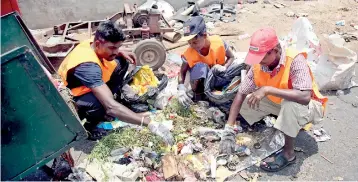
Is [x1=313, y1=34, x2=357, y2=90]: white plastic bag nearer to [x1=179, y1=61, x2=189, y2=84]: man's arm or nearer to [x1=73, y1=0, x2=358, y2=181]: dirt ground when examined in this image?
[x1=73, y1=0, x2=358, y2=181]: dirt ground

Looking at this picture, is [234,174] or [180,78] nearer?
[234,174]

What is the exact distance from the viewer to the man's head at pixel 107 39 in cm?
360

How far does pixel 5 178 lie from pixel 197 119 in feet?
7.61

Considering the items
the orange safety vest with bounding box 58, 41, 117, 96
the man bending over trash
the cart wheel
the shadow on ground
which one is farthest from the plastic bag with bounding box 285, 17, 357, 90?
the orange safety vest with bounding box 58, 41, 117, 96

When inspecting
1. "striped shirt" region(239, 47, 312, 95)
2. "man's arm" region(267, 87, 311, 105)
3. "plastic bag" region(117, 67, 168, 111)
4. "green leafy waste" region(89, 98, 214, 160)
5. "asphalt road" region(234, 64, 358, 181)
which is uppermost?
"striped shirt" region(239, 47, 312, 95)

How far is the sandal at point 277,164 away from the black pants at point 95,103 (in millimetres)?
1886

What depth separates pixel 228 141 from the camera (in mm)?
3600

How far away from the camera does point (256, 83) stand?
3.60 metres

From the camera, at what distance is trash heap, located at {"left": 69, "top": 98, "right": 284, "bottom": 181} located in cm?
341

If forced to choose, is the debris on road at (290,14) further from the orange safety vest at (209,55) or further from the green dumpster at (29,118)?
the green dumpster at (29,118)

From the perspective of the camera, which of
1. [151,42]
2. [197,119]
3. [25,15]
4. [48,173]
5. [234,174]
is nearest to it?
[48,173]

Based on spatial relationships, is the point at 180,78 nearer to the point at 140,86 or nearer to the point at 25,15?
the point at 140,86

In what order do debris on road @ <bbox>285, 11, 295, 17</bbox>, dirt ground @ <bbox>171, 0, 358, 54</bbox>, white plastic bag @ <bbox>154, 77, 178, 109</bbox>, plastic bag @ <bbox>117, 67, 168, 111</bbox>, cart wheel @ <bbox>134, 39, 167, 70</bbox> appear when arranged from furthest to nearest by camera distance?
1. debris on road @ <bbox>285, 11, 295, 17</bbox>
2. dirt ground @ <bbox>171, 0, 358, 54</bbox>
3. cart wheel @ <bbox>134, 39, 167, 70</bbox>
4. white plastic bag @ <bbox>154, 77, 178, 109</bbox>
5. plastic bag @ <bbox>117, 67, 168, 111</bbox>

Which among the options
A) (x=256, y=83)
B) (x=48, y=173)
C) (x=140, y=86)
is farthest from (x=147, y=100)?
(x=48, y=173)
